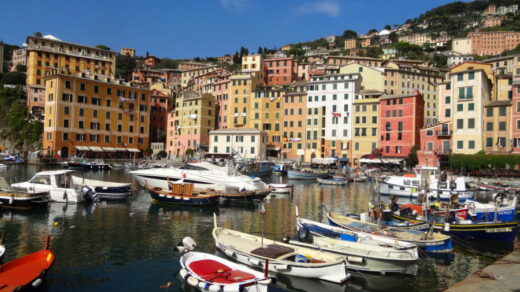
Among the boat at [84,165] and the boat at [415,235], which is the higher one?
the boat at [84,165]

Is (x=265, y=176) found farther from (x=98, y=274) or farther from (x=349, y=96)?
(x=98, y=274)

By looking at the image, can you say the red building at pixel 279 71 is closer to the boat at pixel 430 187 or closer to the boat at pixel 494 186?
the boat at pixel 494 186

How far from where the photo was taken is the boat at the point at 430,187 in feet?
128

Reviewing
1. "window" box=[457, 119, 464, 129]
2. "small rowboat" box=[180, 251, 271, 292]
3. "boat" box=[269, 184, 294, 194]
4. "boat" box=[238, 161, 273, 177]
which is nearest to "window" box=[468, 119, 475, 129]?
"window" box=[457, 119, 464, 129]

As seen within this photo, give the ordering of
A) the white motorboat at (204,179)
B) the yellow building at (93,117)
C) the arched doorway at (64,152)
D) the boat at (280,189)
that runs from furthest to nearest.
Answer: the arched doorway at (64,152) < the yellow building at (93,117) < the boat at (280,189) < the white motorboat at (204,179)

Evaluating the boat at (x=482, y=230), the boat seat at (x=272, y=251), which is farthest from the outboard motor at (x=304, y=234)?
the boat at (x=482, y=230)

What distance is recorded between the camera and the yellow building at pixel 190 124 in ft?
304

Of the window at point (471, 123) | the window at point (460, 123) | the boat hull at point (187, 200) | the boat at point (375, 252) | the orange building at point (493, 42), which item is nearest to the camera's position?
the boat at point (375, 252)

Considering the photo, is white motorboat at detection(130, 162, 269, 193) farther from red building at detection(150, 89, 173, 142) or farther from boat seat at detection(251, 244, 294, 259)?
red building at detection(150, 89, 173, 142)

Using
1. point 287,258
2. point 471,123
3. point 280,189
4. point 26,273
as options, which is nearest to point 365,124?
point 471,123

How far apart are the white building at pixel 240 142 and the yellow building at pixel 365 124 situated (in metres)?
19.5

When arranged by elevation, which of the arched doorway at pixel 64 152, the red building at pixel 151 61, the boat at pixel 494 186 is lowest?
the boat at pixel 494 186

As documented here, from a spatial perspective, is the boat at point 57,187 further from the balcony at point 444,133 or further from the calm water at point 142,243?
the balcony at point 444,133

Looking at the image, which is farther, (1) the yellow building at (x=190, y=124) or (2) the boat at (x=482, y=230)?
(1) the yellow building at (x=190, y=124)
